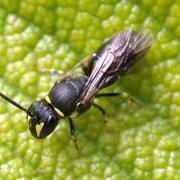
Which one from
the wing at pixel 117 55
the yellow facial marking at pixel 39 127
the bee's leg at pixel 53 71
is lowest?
the wing at pixel 117 55

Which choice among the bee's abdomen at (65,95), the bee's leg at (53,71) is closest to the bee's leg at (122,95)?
the bee's abdomen at (65,95)

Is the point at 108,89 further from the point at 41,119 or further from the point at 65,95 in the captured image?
the point at 41,119

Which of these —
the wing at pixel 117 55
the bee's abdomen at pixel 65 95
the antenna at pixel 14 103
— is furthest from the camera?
the wing at pixel 117 55

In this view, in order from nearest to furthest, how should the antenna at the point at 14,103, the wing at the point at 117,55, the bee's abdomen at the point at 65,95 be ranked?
the antenna at the point at 14,103 → the bee's abdomen at the point at 65,95 → the wing at the point at 117,55

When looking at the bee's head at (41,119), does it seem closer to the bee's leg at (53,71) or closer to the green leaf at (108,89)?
the green leaf at (108,89)

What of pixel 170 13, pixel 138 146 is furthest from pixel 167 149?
pixel 170 13

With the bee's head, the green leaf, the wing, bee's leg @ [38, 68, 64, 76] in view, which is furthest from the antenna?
the wing

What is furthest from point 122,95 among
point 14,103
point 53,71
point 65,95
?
point 14,103

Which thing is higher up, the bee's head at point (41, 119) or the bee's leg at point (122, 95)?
the bee's head at point (41, 119)
